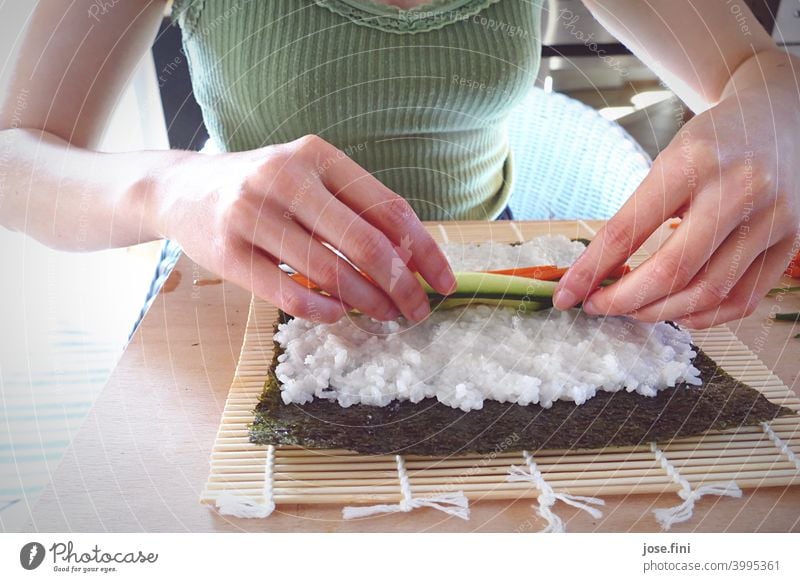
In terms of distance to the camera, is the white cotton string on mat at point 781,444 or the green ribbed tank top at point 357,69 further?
the green ribbed tank top at point 357,69

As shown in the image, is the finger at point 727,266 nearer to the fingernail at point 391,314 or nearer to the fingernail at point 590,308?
the fingernail at point 590,308

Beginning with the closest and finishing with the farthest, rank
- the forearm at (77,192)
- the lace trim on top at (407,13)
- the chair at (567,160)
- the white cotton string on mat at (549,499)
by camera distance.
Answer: the white cotton string on mat at (549,499)
the forearm at (77,192)
the lace trim on top at (407,13)
the chair at (567,160)

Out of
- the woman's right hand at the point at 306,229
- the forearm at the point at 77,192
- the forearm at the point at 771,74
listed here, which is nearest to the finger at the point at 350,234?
the woman's right hand at the point at 306,229

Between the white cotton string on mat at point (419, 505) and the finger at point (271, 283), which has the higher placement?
the finger at point (271, 283)

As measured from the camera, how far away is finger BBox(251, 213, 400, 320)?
1.06 ft

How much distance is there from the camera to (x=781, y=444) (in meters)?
0.31

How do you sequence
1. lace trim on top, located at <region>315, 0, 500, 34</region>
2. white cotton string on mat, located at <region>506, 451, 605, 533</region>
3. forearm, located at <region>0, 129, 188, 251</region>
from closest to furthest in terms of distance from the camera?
white cotton string on mat, located at <region>506, 451, 605, 533</region>, forearm, located at <region>0, 129, 188, 251</region>, lace trim on top, located at <region>315, 0, 500, 34</region>

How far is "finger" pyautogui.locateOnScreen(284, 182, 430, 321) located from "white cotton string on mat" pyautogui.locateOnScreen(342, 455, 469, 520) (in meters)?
0.11

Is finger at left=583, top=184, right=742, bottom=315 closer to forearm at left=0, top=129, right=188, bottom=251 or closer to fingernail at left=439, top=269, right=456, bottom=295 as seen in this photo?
fingernail at left=439, top=269, right=456, bottom=295

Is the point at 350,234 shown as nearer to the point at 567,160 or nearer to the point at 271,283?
the point at 271,283

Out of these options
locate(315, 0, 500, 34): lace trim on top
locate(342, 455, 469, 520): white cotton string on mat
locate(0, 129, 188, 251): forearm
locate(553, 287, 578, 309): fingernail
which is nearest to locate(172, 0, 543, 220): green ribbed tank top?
locate(315, 0, 500, 34): lace trim on top

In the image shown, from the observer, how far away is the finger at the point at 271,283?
34 centimetres

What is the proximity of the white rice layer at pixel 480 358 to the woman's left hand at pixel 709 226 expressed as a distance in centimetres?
2
